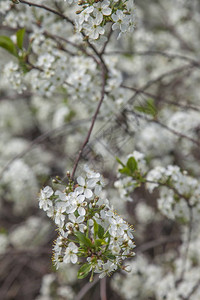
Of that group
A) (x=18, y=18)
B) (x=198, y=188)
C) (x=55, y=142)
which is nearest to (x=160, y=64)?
(x=55, y=142)

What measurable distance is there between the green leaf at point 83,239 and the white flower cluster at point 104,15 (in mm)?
1148

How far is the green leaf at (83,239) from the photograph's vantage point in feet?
5.36

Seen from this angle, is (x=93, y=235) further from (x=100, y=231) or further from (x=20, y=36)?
(x=20, y=36)

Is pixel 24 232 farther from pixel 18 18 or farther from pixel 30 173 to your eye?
pixel 18 18

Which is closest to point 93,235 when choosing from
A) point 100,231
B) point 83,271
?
point 100,231

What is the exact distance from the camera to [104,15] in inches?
73.4

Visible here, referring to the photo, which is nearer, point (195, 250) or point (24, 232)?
point (195, 250)

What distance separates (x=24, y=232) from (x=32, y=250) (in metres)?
0.38

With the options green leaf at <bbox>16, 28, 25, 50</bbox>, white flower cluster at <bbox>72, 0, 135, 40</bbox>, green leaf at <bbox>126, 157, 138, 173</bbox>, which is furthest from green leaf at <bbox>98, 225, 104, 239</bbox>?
green leaf at <bbox>16, 28, 25, 50</bbox>

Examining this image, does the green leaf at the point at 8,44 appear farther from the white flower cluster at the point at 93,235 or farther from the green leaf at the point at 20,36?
the white flower cluster at the point at 93,235

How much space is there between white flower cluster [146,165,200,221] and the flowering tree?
0.03ft

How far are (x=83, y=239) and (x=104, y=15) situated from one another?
50.2 inches

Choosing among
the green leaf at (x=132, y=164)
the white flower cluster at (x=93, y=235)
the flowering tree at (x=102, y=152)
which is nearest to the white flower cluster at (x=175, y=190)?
the flowering tree at (x=102, y=152)

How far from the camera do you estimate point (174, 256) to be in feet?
14.5
